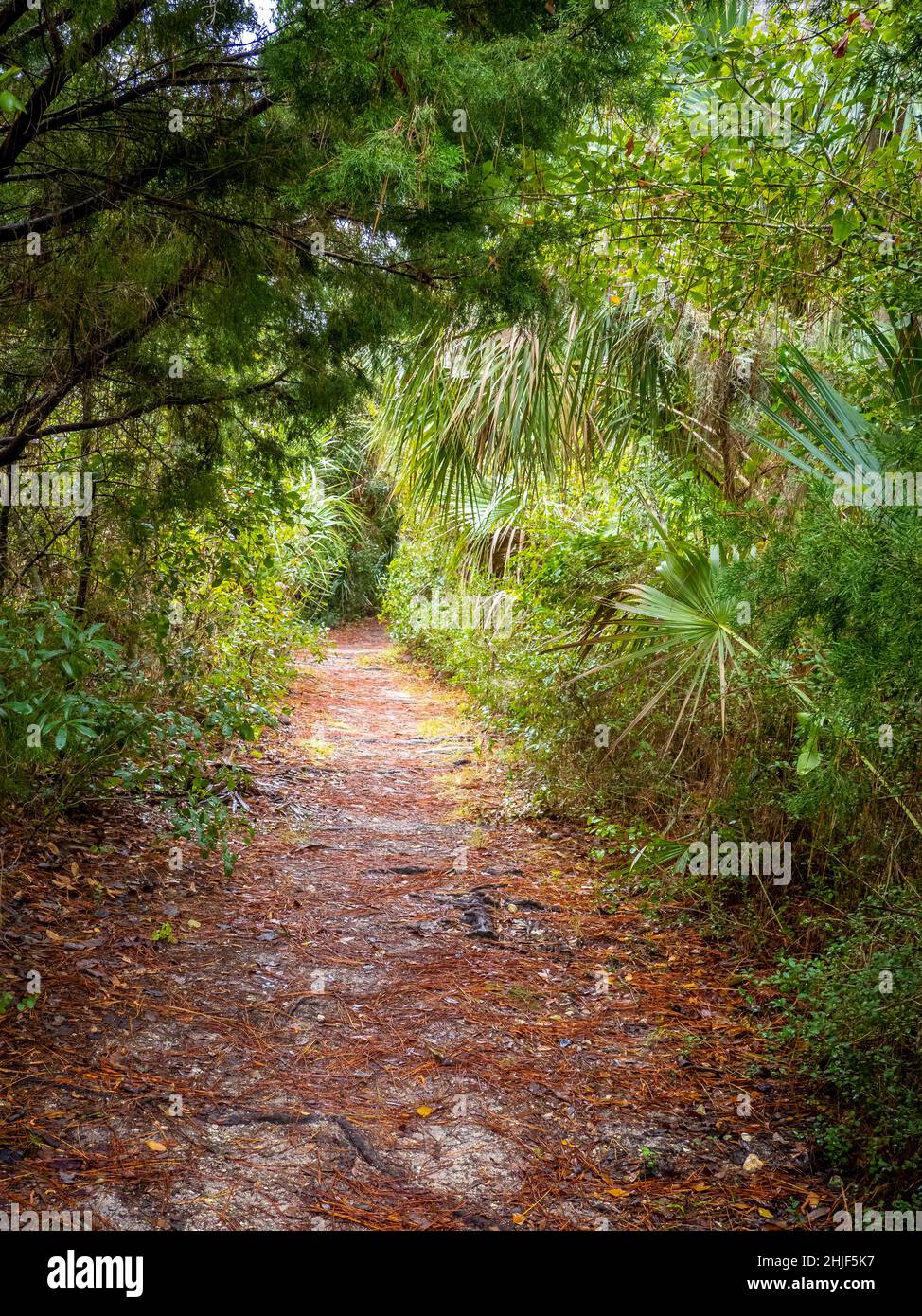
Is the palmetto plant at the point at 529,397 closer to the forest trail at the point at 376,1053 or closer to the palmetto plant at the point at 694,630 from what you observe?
the palmetto plant at the point at 694,630

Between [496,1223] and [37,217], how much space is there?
3.26m

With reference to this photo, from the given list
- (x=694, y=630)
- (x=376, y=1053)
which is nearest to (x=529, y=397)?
(x=694, y=630)

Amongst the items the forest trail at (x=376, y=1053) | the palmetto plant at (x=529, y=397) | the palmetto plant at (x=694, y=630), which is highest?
the palmetto plant at (x=529, y=397)

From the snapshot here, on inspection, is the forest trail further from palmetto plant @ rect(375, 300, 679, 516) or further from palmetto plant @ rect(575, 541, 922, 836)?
palmetto plant @ rect(375, 300, 679, 516)

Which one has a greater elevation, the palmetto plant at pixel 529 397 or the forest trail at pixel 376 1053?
the palmetto plant at pixel 529 397

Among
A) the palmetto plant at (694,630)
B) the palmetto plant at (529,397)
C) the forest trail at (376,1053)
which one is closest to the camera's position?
the forest trail at (376,1053)

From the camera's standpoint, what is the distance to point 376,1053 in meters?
3.04

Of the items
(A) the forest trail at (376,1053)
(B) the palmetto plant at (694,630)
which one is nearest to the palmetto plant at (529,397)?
(B) the palmetto plant at (694,630)

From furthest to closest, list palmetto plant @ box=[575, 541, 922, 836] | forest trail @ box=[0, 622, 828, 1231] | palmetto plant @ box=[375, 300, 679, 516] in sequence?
palmetto plant @ box=[375, 300, 679, 516] < palmetto plant @ box=[575, 541, 922, 836] < forest trail @ box=[0, 622, 828, 1231]

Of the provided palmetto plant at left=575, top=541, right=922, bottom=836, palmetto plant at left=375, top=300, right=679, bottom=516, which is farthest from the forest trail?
palmetto plant at left=375, top=300, right=679, bottom=516

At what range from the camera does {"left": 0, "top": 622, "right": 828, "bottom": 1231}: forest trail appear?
233 cm

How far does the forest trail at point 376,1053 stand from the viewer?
7.64 ft

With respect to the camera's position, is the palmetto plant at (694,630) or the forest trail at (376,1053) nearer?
the forest trail at (376,1053)

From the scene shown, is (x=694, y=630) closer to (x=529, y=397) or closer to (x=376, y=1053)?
(x=529, y=397)
